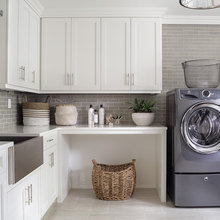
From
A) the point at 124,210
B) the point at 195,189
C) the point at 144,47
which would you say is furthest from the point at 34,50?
the point at 195,189

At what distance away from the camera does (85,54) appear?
11.1 feet

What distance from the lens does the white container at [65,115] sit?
3.37m

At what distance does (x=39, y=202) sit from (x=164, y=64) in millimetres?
2405

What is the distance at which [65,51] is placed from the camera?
134 inches

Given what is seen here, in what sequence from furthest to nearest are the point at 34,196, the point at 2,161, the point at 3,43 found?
the point at 3,43
the point at 34,196
the point at 2,161

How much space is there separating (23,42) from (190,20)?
2.24 m

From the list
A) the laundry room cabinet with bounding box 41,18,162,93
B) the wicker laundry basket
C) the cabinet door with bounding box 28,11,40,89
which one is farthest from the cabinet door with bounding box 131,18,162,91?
the cabinet door with bounding box 28,11,40,89

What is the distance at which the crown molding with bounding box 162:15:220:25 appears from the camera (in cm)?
365

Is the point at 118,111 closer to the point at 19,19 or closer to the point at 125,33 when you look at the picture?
the point at 125,33

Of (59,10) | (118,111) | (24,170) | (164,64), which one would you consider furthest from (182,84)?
(24,170)

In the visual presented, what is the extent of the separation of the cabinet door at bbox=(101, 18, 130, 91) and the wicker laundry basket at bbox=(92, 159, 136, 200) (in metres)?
1.03

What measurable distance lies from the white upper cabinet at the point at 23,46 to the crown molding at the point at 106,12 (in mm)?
239

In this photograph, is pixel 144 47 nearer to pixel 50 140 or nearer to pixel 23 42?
pixel 23 42

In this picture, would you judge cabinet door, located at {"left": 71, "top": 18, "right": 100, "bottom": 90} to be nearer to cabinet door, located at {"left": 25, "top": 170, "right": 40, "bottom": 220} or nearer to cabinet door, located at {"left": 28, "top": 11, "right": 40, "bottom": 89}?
cabinet door, located at {"left": 28, "top": 11, "right": 40, "bottom": 89}
